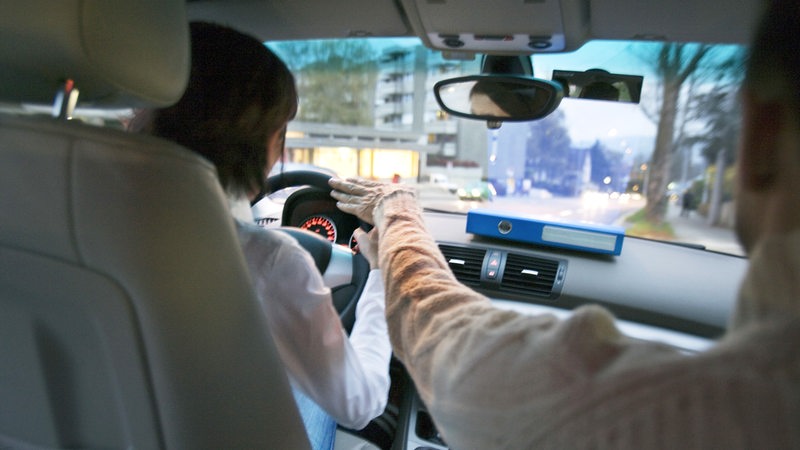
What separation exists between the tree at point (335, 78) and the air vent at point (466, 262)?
0.93 metres

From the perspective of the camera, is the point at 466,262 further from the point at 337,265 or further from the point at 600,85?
the point at 600,85

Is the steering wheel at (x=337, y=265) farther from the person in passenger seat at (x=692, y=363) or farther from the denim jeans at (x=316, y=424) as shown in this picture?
the person in passenger seat at (x=692, y=363)

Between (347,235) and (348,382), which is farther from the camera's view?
(347,235)

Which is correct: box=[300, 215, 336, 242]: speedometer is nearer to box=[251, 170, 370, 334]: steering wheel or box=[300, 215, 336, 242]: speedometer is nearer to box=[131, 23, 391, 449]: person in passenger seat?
box=[251, 170, 370, 334]: steering wheel

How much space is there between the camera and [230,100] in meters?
1.29

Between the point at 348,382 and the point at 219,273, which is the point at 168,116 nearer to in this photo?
the point at 219,273

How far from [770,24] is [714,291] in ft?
6.76

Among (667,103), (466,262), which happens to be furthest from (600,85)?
(466,262)

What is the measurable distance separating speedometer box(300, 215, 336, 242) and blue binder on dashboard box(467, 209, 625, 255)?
0.74 m

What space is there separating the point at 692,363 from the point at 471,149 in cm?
254

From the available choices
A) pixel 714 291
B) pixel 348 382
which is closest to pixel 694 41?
pixel 714 291

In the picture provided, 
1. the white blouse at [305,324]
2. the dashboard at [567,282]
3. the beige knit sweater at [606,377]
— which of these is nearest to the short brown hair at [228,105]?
the white blouse at [305,324]

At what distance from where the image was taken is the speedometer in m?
2.51

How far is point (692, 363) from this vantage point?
22.3 inches
